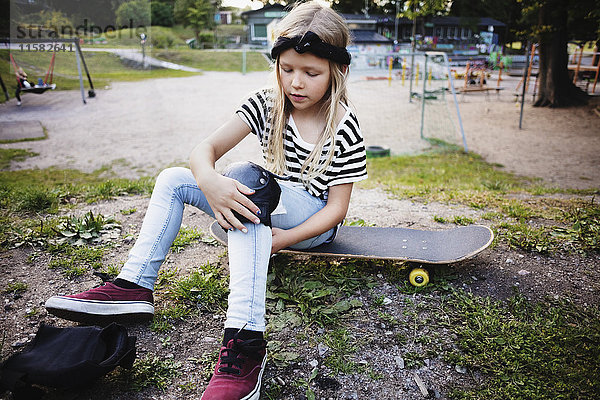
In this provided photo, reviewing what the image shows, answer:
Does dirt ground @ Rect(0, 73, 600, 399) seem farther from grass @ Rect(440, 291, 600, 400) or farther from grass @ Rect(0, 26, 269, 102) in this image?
grass @ Rect(0, 26, 269, 102)

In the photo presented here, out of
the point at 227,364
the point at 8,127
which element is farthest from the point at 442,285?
the point at 8,127

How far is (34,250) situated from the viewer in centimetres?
258

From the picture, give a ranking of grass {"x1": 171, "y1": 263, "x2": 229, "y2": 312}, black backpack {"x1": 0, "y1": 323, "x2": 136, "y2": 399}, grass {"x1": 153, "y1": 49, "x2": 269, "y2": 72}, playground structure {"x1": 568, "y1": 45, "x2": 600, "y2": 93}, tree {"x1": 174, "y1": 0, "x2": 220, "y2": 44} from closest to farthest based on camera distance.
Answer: black backpack {"x1": 0, "y1": 323, "x2": 136, "y2": 399} < grass {"x1": 171, "y1": 263, "x2": 229, "y2": 312} < playground structure {"x1": 568, "y1": 45, "x2": 600, "y2": 93} < grass {"x1": 153, "y1": 49, "x2": 269, "y2": 72} < tree {"x1": 174, "y1": 0, "x2": 220, "y2": 44}

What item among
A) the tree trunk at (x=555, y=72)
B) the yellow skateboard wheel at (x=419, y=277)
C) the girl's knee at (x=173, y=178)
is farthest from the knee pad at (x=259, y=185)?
the tree trunk at (x=555, y=72)

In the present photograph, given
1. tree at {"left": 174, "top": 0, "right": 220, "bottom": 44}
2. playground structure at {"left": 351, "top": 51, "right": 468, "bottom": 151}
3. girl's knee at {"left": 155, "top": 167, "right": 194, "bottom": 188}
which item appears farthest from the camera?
tree at {"left": 174, "top": 0, "right": 220, "bottom": 44}

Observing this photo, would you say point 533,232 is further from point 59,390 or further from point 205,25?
point 205,25

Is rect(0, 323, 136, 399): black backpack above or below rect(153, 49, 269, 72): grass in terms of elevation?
below

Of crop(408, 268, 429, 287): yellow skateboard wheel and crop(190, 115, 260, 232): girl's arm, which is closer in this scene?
crop(190, 115, 260, 232): girl's arm

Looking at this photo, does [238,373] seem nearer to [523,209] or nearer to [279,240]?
[279,240]

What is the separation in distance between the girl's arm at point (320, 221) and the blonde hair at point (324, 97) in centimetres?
14

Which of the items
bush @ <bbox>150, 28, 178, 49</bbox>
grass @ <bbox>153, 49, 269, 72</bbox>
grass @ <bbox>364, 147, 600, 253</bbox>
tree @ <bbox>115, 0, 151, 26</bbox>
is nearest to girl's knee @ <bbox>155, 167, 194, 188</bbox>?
grass @ <bbox>364, 147, 600, 253</bbox>

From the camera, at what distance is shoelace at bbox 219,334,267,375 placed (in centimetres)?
151

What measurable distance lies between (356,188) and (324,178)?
2.47 m

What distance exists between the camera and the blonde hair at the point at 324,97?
1.89 m
